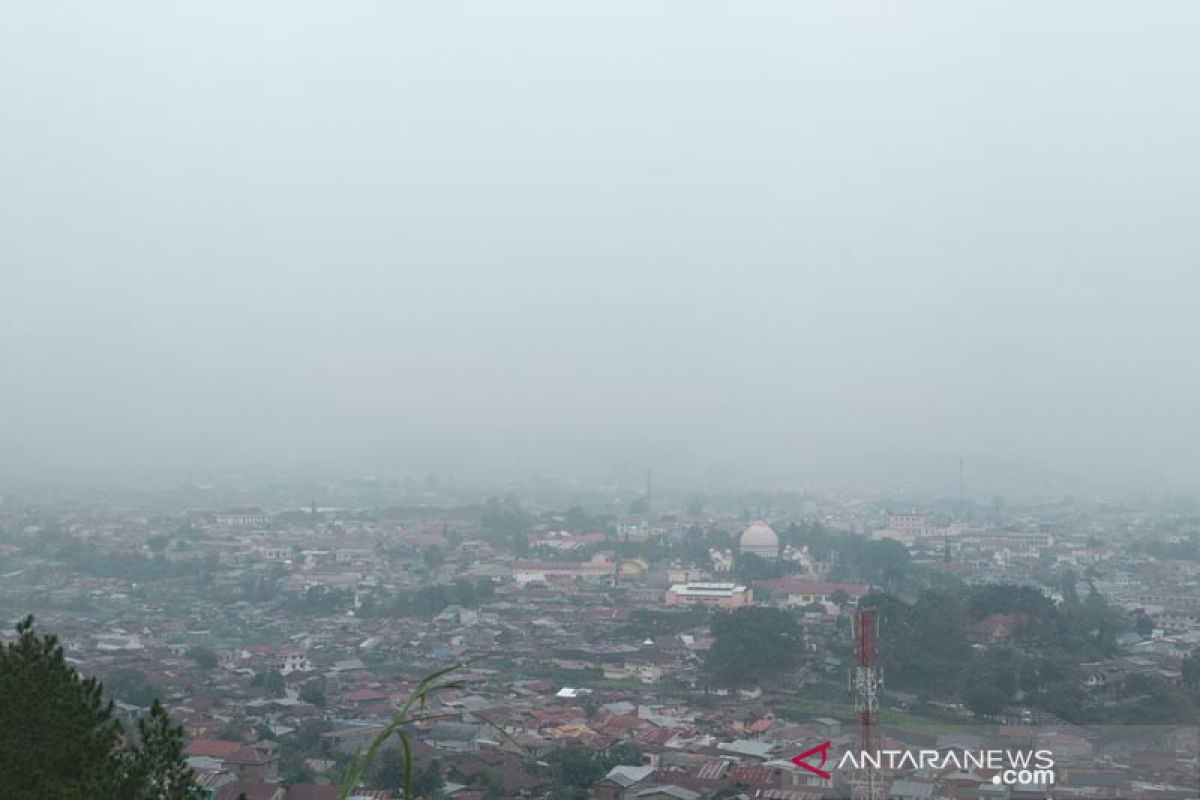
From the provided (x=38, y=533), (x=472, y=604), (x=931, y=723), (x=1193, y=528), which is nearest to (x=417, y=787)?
(x=931, y=723)

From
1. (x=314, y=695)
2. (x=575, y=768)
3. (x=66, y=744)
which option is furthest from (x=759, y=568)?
(x=66, y=744)

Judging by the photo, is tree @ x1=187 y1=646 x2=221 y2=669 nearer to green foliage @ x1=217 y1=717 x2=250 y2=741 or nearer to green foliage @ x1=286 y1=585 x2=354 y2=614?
green foliage @ x1=217 y1=717 x2=250 y2=741

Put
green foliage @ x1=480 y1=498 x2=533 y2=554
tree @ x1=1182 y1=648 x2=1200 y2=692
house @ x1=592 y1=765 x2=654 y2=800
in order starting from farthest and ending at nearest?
green foliage @ x1=480 y1=498 x2=533 y2=554 < tree @ x1=1182 y1=648 x2=1200 y2=692 < house @ x1=592 y1=765 x2=654 y2=800

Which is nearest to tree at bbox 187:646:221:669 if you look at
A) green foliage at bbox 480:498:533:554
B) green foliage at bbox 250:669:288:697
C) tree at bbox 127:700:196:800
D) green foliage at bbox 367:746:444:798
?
green foliage at bbox 250:669:288:697

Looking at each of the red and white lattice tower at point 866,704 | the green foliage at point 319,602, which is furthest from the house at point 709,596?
the red and white lattice tower at point 866,704

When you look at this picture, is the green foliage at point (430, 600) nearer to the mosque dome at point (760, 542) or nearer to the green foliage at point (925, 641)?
the green foliage at point (925, 641)

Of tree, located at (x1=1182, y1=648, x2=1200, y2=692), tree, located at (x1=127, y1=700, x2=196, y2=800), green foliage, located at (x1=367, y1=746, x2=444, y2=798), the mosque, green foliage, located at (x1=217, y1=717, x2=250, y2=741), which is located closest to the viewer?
tree, located at (x1=127, y1=700, x2=196, y2=800)
